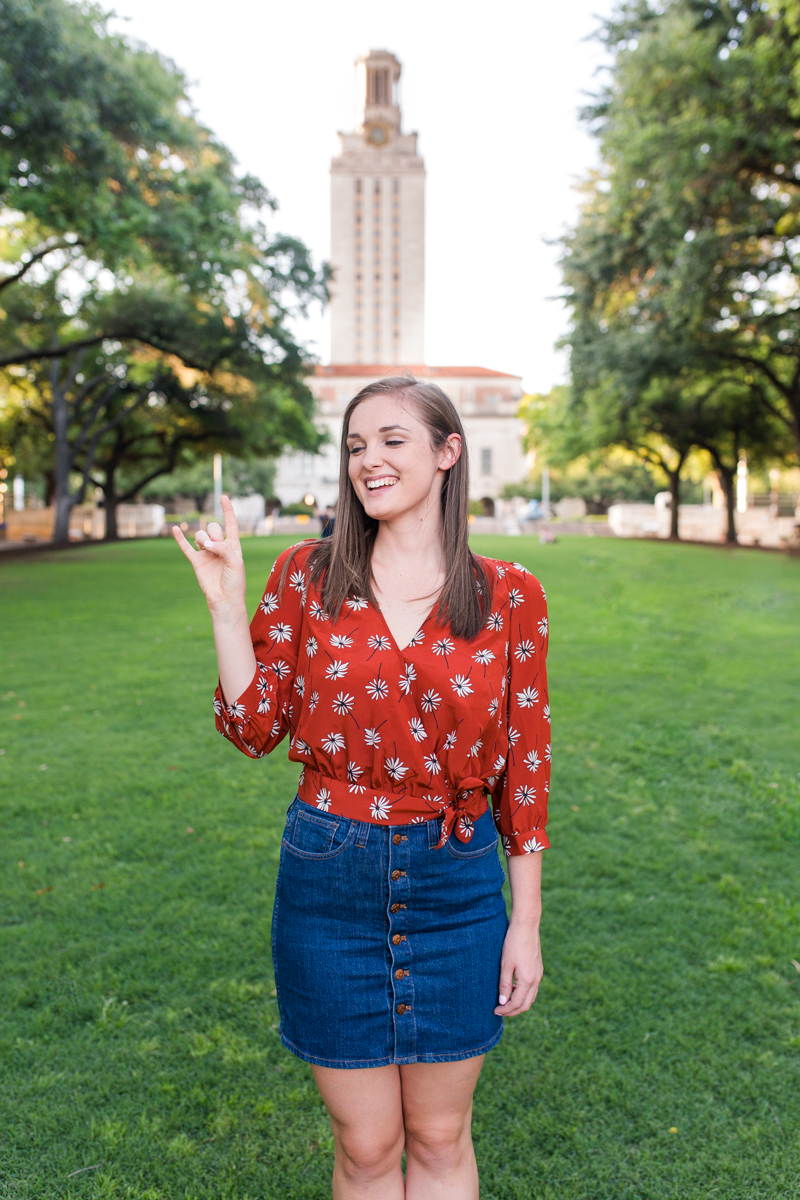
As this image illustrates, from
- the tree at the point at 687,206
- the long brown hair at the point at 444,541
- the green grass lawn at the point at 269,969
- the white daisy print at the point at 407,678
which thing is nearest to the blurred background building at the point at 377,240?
the tree at the point at 687,206

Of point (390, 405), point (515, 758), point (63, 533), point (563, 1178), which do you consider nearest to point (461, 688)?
point (515, 758)

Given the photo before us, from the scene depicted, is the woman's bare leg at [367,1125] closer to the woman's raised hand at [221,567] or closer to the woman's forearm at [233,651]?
the woman's forearm at [233,651]

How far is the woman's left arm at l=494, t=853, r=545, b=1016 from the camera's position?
187 cm

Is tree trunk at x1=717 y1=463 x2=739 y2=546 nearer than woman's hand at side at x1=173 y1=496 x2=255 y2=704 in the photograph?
No

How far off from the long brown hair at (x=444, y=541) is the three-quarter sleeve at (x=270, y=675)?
7 centimetres

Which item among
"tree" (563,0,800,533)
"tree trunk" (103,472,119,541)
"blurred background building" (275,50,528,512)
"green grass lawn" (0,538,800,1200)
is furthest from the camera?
"blurred background building" (275,50,528,512)

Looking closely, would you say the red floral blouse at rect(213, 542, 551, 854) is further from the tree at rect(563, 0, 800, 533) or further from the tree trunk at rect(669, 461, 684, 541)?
the tree trunk at rect(669, 461, 684, 541)

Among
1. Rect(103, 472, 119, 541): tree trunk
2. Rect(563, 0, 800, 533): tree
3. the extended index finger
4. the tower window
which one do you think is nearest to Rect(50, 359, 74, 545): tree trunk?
Rect(103, 472, 119, 541): tree trunk

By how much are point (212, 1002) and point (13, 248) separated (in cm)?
2614

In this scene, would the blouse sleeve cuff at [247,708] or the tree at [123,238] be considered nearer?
the blouse sleeve cuff at [247,708]

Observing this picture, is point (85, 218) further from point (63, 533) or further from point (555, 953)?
point (63, 533)

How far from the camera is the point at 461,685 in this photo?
1.79 meters

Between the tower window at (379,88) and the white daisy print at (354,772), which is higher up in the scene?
the tower window at (379,88)

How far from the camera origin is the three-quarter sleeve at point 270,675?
1911mm
